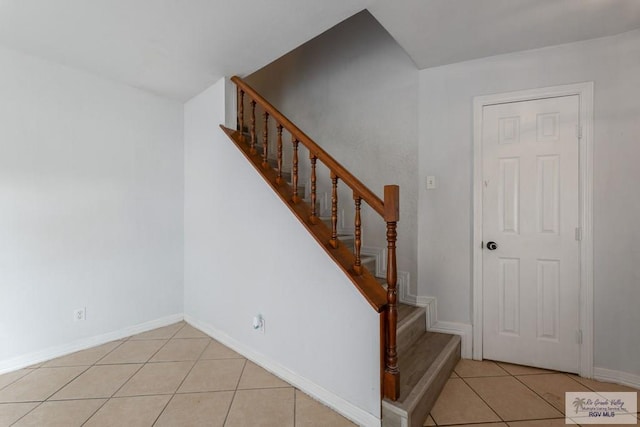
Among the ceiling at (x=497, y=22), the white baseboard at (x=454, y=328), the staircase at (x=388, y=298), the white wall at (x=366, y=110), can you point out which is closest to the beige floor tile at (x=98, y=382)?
the staircase at (x=388, y=298)

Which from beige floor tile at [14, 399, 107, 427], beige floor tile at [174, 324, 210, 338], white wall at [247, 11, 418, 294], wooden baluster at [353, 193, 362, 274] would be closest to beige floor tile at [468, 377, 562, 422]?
white wall at [247, 11, 418, 294]

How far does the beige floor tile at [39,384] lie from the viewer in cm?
190

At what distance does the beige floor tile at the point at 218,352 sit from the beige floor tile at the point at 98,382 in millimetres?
499

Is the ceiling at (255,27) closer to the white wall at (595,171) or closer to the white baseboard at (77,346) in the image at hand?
the white wall at (595,171)

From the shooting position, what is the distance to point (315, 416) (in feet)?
5.67

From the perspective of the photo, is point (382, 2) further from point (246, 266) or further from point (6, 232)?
point (6, 232)

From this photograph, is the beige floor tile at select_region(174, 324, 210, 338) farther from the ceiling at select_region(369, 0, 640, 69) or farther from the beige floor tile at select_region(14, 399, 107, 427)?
the ceiling at select_region(369, 0, 640, 69)

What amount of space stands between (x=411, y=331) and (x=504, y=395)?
660 mm

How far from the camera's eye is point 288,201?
2088mm

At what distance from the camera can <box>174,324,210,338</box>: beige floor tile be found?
2.82 metres

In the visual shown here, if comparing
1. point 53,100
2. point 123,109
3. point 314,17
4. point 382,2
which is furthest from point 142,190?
point 382,2

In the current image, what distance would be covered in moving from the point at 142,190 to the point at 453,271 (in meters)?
2.99

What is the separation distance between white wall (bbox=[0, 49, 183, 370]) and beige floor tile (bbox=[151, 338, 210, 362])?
0.53 metres

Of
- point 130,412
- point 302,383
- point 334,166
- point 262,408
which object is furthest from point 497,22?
point 130,412
